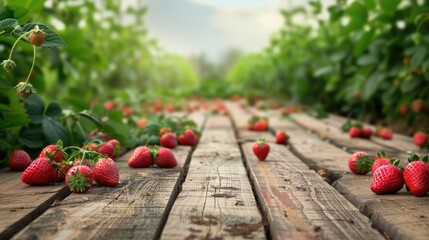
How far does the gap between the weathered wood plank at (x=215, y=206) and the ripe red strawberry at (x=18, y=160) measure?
0.68 meters

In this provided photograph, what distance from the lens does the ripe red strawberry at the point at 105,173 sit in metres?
1.82

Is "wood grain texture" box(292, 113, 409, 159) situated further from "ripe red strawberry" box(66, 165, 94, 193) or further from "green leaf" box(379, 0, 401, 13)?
"ripe red strawberry" box(66, 165, 94, 193)

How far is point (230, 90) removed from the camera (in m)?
10.6

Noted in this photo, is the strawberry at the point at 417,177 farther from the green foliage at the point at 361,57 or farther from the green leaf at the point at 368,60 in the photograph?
the green leaf at the point at 368,60

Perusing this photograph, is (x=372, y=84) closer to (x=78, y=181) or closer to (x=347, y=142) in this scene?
(x=347, y=142)

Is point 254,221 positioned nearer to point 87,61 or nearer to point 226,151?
point 226,151

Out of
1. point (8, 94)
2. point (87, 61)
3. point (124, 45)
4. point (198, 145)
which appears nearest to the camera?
point (8, 94)

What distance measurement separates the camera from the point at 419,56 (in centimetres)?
344

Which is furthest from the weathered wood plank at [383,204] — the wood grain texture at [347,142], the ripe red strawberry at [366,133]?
the ripe red strawberry at [366,133]

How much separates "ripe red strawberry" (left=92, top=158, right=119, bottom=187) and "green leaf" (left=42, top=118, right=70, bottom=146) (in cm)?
55

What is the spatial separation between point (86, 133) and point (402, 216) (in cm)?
157

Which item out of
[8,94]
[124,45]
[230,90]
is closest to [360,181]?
[8,94]

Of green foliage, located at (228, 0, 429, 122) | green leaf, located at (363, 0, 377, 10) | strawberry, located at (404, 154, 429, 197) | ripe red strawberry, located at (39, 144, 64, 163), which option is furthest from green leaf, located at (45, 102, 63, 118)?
green leaf, located at (363, 0, 377, 10)

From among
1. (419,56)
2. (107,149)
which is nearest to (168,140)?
(107,149)
